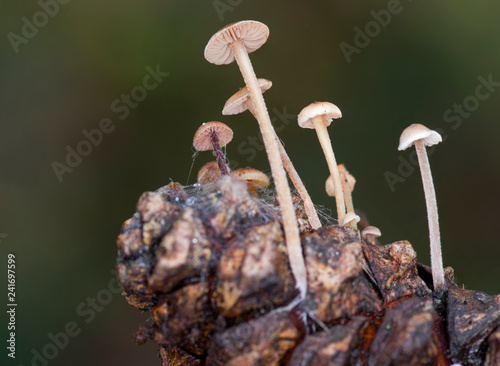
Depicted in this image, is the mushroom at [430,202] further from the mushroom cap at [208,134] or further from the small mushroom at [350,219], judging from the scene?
the mushroom cap at [208,134]

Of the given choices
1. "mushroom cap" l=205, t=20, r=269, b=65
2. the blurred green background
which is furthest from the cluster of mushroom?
the blurred green background

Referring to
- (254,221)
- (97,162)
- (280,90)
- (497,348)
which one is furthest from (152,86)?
(497,348)

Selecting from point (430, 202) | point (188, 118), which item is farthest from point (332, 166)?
point (188, 118)

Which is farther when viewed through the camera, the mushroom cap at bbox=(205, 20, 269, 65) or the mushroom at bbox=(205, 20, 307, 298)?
the mushroom cap at bbox=(205, 20, 269, 65)

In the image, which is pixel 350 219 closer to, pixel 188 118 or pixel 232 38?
pixel 232 38

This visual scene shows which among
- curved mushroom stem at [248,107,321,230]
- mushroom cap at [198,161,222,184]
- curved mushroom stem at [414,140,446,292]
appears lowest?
curved mushroom stem at [414,140,446,292]

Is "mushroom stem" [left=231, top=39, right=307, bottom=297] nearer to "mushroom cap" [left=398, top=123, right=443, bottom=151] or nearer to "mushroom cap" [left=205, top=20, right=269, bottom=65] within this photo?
"mushroom cap" [left=205, top=20, right=269, bottom=65]

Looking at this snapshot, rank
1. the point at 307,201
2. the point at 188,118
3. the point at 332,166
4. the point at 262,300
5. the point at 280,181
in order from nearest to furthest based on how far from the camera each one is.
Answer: the point at 262,300 < the point at 280,181 < the point at 307,201 < the point at 332,166 < the point at 188,118
